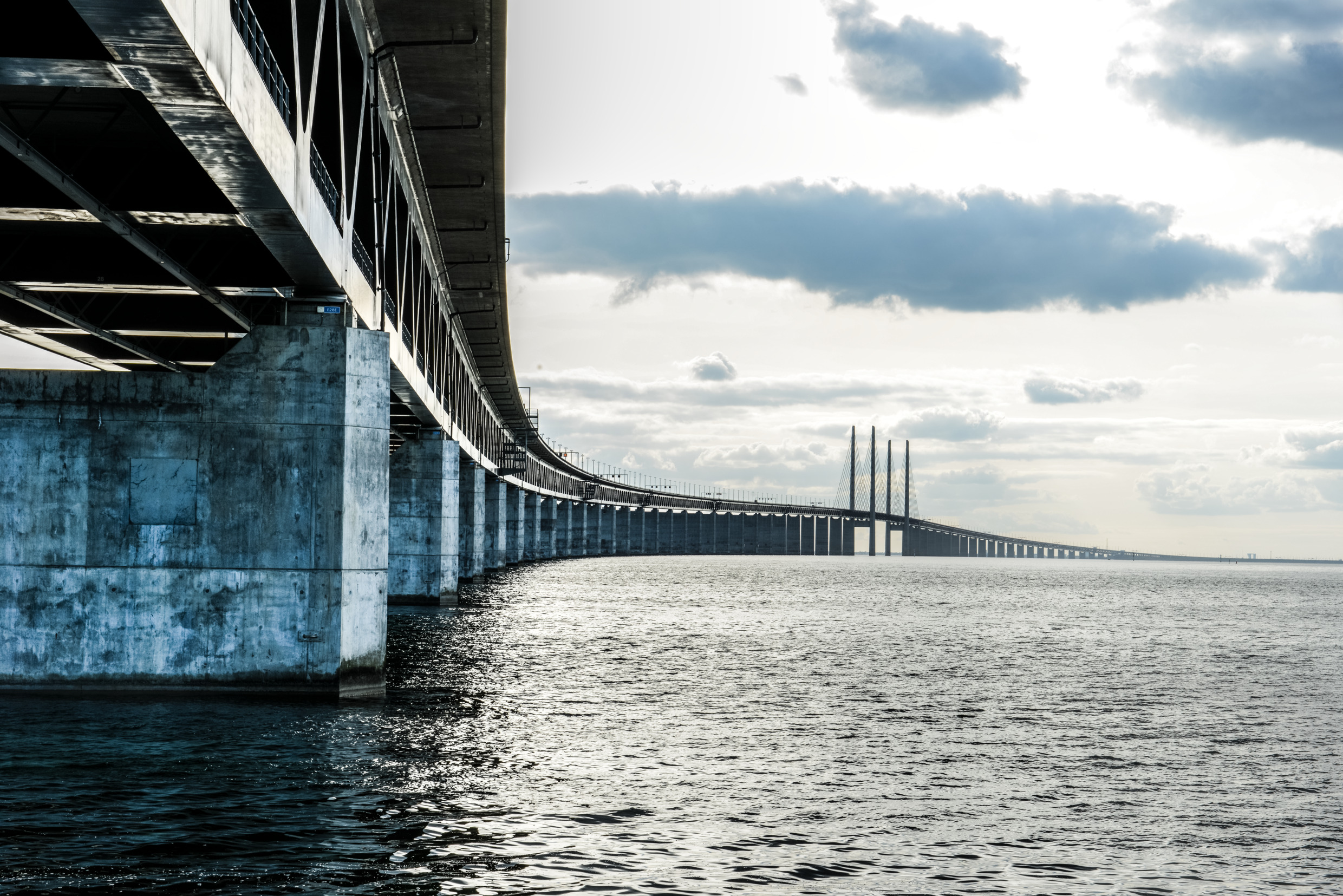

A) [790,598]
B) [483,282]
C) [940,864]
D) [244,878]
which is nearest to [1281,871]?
[940,864]

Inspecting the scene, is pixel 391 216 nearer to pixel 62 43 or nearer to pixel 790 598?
pixel 62 43

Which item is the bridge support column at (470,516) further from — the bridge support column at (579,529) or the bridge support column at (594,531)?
the bridge support column at (594,531)

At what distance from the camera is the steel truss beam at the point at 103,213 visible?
14.3 m

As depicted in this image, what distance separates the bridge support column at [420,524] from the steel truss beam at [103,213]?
26.0 meters

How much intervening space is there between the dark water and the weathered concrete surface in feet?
3.21

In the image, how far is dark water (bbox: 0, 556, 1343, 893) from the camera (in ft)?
40.1

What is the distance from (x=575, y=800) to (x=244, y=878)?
4760mm

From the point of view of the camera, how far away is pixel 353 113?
25.6 metres

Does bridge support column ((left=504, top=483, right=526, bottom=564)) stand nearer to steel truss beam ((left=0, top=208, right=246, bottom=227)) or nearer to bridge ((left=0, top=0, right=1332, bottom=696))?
bridge ((left=0, top=0, right=1332, bottom=696))

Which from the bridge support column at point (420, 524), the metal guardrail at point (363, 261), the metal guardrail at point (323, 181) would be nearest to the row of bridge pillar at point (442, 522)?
the bridge support column at point (420, 524)

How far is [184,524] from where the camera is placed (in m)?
21.5

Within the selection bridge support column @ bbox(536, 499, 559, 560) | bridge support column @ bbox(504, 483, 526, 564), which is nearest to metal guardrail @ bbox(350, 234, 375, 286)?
bridge support column @ bbox(504, 483, 526, 564)

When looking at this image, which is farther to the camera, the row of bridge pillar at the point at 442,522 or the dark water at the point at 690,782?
the row of bridge pillar at the point at 442,522

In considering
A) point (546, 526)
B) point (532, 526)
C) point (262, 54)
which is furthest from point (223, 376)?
point (546, 526)
